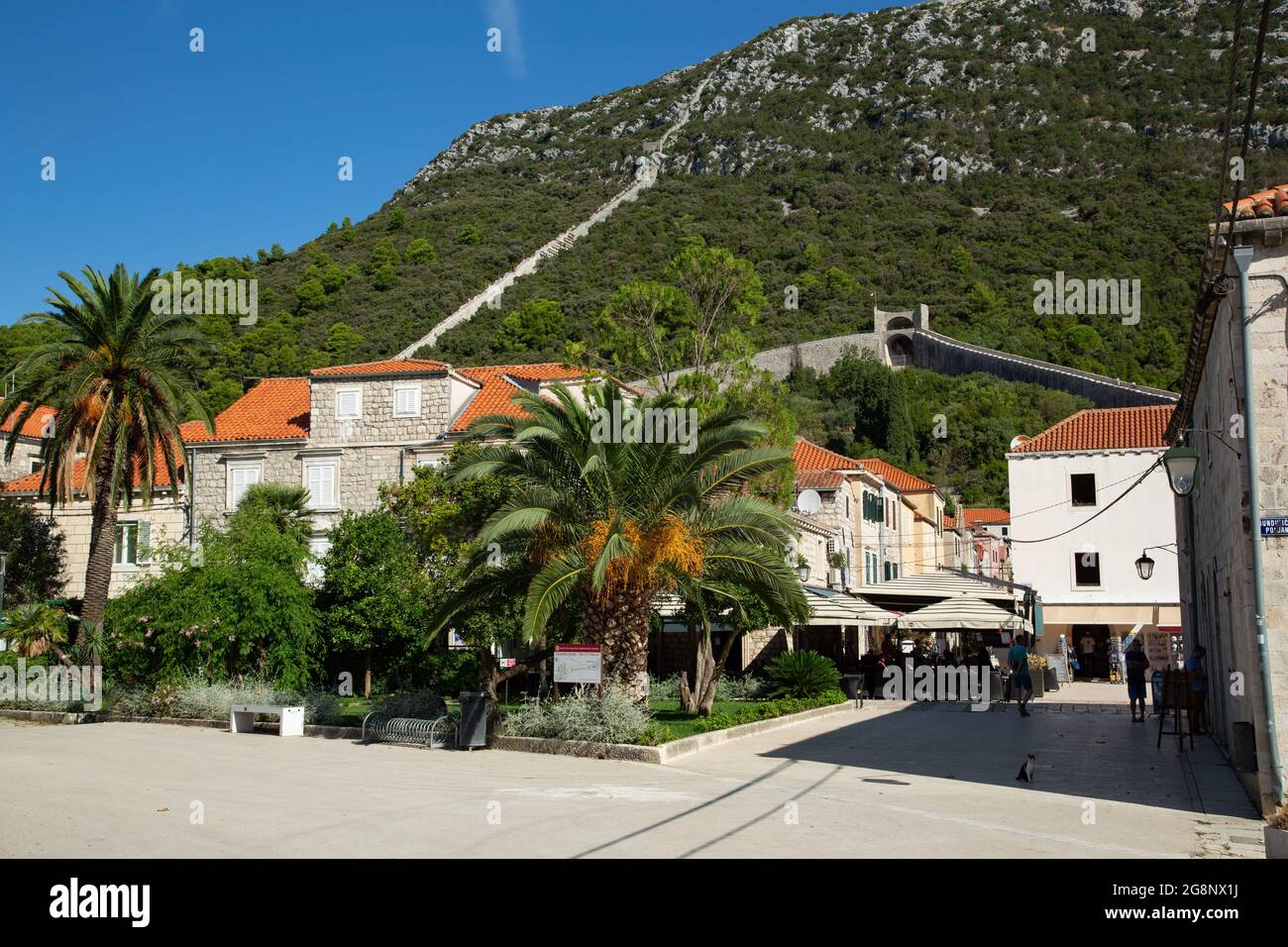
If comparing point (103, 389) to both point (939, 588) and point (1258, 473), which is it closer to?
point (939, 588)

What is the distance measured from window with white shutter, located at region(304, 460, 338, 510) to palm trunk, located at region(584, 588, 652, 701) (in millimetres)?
22425

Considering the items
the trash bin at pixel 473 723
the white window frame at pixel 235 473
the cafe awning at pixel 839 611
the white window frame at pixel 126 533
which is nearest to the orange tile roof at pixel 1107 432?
the cafe awning at pixel 839 611

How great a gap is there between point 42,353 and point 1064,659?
34.0 metres

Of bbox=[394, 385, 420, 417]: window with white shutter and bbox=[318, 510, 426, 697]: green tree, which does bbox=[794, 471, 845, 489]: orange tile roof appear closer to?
bbox=[394, 385, 420, 417]: window with white shutter

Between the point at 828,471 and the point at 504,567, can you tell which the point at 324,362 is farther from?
the point at 504,567

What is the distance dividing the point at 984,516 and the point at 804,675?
186 feet

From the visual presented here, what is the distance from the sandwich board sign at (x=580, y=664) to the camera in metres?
18.6

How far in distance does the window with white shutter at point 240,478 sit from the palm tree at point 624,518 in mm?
22890

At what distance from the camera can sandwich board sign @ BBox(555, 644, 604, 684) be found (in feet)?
61.0

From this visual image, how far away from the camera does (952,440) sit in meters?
89.4

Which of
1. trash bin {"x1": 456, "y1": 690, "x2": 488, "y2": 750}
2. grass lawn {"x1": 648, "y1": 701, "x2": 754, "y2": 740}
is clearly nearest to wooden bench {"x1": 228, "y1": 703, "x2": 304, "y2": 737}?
trash bin {"x1": 456, "y1": 690, "x2": 488, "y2": 750}

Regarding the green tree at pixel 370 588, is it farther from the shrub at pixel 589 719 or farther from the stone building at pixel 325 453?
the stone building at pixel 325 453
